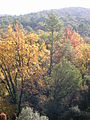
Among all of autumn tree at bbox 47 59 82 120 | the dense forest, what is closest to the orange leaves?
the dense forest

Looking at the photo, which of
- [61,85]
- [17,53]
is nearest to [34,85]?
[61,85]

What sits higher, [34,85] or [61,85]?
[61,85]

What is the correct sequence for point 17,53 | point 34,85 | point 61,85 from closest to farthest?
point 17,53 < point 61,85 < point 34,85

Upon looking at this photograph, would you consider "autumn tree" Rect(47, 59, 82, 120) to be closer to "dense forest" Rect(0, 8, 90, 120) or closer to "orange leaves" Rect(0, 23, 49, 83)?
"dense forest" Rect(0, 8, 90, 120)

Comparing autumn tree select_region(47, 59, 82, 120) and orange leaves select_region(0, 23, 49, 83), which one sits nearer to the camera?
orange leaves select_region(0, 23, 49, 83)

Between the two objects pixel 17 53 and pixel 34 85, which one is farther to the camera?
pixel 34 85

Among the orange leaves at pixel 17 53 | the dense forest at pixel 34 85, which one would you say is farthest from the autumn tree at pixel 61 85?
the orange leaves at pixel 17 53

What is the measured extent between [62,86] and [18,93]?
239 inches

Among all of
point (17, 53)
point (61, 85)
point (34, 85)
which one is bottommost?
point (34, 85)

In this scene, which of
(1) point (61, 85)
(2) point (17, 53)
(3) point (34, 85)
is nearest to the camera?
→ (2) point (17, 53)

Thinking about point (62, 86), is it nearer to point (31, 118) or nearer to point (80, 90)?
point (80, 90)

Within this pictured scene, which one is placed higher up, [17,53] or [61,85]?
[17,53]

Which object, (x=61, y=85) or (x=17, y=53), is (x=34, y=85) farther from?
(x=17, y=53)

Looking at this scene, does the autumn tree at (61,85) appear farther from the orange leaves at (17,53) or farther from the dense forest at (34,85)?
the orange leaves at (17,53)
